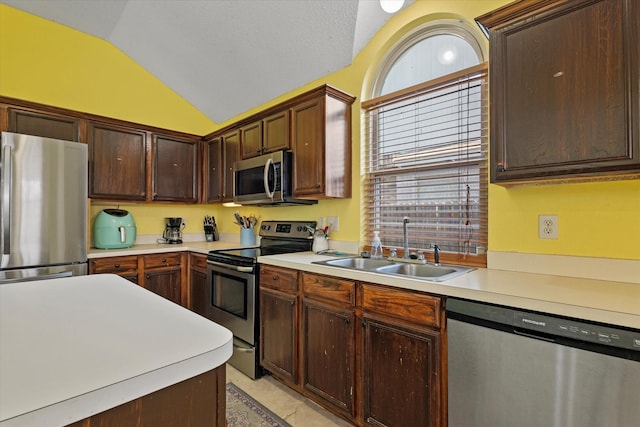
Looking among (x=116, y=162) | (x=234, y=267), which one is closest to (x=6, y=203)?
(x=116, y=162)

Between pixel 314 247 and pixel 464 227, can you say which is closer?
pixel 464 227

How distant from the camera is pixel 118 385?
540 millimetres

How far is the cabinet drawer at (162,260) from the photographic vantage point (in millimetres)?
3064

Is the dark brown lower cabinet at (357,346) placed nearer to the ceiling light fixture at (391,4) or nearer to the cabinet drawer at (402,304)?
the cabinet drawer at (402,304)

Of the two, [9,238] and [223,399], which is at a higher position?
[9,238]

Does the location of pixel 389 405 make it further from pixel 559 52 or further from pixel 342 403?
pixel 559 52

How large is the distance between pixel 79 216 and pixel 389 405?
8.79 ft

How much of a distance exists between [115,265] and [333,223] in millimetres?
1947

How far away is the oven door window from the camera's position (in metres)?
2.48

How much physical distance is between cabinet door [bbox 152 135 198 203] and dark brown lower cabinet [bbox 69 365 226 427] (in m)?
3.16

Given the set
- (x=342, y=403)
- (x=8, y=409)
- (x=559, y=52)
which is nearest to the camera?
(x=8, y=409)

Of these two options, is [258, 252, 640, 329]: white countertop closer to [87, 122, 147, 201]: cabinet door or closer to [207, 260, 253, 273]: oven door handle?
[207, 260, 253, 273]: oven door handle

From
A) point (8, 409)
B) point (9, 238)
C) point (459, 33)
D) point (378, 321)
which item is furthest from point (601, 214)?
point (9, 238)

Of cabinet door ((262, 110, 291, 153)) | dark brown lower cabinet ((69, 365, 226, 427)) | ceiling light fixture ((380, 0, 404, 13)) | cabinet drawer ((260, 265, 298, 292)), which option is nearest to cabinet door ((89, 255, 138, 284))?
cabinet drawer ((260, 265, 298, 292))
